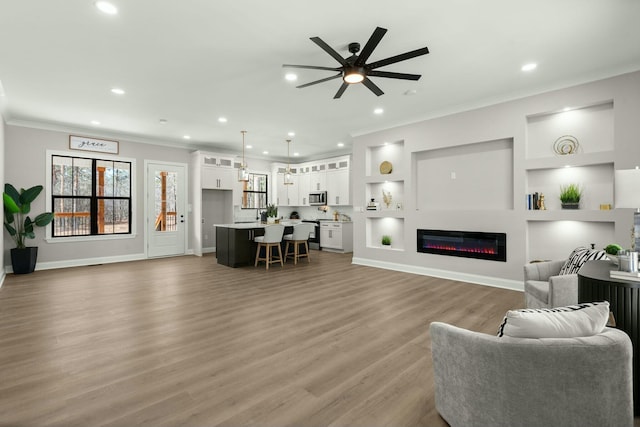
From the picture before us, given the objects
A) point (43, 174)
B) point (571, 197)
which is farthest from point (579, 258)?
point (43, 174)

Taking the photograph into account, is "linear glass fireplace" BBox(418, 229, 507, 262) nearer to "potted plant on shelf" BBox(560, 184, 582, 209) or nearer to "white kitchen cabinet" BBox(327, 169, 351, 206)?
"potted plant on shelf" BBox(560, 184, 582, 209)

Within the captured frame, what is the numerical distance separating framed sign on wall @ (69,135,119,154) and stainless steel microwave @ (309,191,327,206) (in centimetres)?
534

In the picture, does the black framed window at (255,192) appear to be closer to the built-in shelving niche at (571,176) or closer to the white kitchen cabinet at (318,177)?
the white kitchen cabinet at (318,177)

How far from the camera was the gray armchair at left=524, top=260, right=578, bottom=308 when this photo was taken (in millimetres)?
2607

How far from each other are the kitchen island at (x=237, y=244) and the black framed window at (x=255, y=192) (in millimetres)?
2799

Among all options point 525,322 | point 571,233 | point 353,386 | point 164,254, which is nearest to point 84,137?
point 164,254

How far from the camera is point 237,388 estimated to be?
6.94 feet

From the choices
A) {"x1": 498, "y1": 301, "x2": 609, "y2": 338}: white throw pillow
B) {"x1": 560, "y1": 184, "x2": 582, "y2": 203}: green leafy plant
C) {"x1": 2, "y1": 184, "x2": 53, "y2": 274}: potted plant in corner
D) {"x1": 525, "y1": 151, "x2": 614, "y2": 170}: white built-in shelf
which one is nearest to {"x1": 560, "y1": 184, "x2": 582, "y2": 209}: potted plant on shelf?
{"x1": 560, "y1": 184, "x2": 582, "y2": 203}: green leafy plant

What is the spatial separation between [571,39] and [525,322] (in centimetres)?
346

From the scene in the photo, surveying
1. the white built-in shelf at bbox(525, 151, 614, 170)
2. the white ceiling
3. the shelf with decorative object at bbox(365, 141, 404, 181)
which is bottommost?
the white built-in shelf at bbox(525, 151, 614, 170)

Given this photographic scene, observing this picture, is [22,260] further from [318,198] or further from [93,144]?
[318,198]

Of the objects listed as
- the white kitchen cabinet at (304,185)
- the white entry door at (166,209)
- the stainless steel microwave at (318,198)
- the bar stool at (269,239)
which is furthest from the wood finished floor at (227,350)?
the white kitchen cabinet at (304,185)

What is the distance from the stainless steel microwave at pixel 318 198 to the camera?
9656 mm

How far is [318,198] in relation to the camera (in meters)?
9.74
